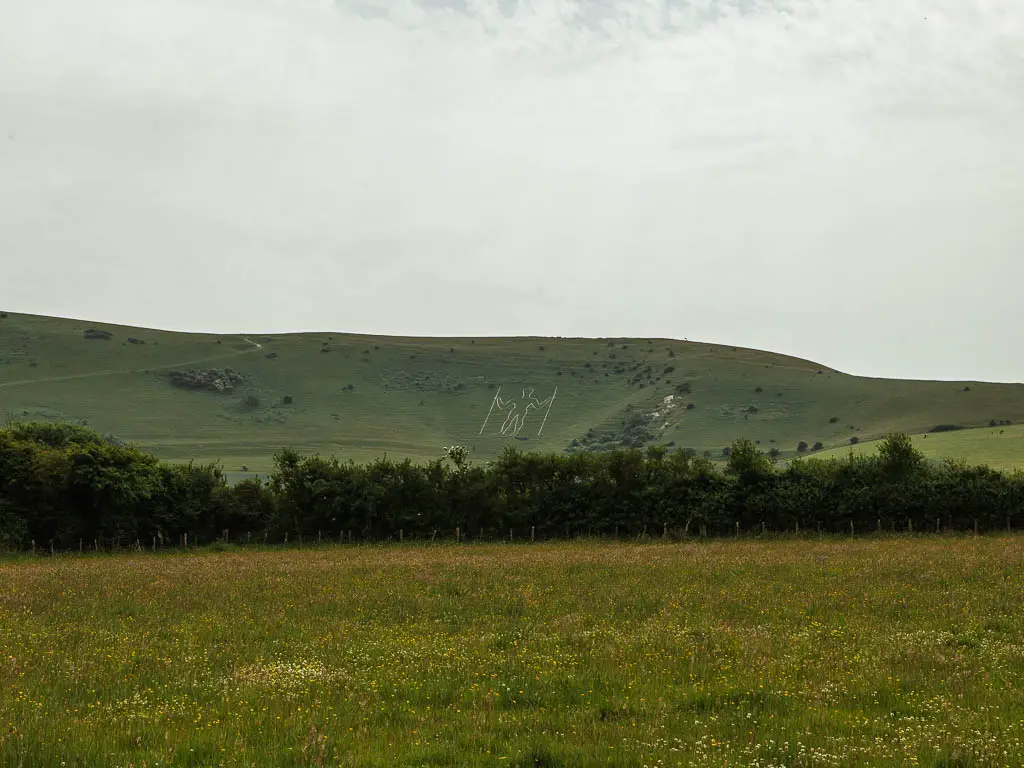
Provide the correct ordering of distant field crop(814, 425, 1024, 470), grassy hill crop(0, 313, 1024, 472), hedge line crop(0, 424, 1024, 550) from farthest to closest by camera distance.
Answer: grassy hill crop(0, 313, 1024, 472) → distant field crop(814, 425, 1024, 470) → hedge line crop(0, 424, 1024, 550)

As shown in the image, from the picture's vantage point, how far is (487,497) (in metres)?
58.7

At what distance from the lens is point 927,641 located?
55.9ft

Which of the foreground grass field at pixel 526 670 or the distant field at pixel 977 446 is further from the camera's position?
the distant field at pixel 977 446

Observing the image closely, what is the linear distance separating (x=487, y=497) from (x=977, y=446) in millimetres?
94247

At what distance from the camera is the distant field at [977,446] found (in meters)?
112

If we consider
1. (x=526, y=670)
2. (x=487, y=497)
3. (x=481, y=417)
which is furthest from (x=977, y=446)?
(x=526, y=670)

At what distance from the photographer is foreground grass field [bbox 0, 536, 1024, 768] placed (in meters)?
10.8

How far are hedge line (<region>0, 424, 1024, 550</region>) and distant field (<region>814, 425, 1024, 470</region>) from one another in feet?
183

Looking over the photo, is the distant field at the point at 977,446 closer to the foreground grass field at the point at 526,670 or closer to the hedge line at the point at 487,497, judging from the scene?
the hedge line at the point at 487,497

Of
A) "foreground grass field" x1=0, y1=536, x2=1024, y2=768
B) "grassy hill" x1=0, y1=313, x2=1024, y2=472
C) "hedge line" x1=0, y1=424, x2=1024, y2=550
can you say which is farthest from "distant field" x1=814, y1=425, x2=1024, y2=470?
"foreground grass field" x1=0, y1=536, x2=1024, y2=768

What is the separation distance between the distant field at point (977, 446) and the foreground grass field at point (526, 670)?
91.8 meters

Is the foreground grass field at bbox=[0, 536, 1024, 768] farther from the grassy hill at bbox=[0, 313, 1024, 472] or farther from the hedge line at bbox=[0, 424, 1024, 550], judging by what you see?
the grassy hill at bbox=[0, 313, 1024, 472]

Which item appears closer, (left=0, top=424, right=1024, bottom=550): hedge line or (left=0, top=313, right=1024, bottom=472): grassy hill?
(left=0, top=424, right=1024, bottom=550): hedge line


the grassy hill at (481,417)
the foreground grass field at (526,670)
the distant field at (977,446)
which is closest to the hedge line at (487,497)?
the foreground grass field at (526,670)
